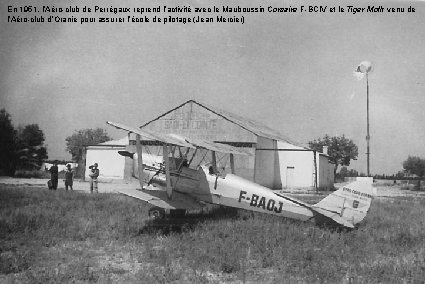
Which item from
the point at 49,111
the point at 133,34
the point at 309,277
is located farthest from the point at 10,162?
the point at 309,277

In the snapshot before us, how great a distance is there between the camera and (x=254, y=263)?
4.89 m

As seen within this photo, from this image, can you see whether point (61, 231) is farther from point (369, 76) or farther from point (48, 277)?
point (369, 76)

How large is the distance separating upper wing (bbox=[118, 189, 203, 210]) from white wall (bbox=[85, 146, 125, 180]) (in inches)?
636

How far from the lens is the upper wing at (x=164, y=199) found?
6535 millimetres

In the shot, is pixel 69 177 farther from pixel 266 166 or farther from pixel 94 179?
pixel 266 166

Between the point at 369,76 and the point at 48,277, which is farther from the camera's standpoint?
the point at 369,76

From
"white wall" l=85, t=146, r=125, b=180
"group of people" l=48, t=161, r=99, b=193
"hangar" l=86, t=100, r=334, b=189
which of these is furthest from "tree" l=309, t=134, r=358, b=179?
Result: "group of people" l=48, t=161, r=99, b=193

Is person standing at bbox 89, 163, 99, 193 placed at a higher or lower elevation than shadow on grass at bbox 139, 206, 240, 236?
higher

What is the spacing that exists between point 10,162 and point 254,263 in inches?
360

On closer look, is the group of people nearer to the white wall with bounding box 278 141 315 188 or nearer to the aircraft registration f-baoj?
the aircraft registration f-baoj

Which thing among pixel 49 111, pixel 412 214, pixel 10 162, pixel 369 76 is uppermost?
pixel 369 76

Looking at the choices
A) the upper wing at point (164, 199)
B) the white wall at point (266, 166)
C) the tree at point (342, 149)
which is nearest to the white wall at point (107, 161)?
the white wall at point (266, 166)

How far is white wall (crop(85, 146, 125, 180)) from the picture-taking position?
22.7m

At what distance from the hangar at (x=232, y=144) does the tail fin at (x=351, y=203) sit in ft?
40.8
